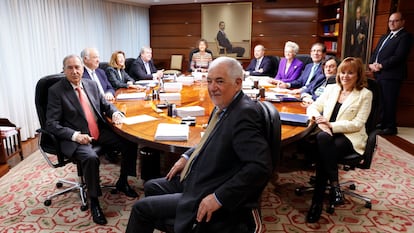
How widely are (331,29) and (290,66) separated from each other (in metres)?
3.35

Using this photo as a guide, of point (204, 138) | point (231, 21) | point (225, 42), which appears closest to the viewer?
point (204, 138)

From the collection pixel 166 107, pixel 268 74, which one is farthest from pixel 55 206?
pixel 268 74

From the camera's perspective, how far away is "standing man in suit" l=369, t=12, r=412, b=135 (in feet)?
14.3

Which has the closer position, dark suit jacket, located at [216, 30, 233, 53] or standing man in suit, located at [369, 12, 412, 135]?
standing man in suit, located at [369, 12, 412, 135]

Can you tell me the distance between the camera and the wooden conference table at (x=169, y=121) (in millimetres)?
1944

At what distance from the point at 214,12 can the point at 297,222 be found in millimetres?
6972

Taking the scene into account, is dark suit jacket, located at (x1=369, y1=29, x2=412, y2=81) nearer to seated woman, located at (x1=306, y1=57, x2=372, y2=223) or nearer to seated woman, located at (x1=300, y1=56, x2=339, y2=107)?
seated woman, located at (x1=300, y1=56, x2=339, y2=107)

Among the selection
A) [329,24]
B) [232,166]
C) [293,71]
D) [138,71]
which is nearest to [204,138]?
[232,166]

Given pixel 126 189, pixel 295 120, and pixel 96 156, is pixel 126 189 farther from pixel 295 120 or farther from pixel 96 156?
pixel 295 120

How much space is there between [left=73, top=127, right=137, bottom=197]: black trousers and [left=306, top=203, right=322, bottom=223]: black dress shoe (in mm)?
1492

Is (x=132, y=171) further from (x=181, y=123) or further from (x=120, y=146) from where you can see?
(x=181, y=123)

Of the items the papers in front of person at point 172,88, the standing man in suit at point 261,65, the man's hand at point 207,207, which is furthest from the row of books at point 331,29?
the man's hand at point 207,207

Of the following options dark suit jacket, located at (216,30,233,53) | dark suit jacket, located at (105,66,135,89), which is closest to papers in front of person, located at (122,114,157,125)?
dark suit jacket, located at (105,66,135,89)

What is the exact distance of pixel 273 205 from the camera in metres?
2.70
